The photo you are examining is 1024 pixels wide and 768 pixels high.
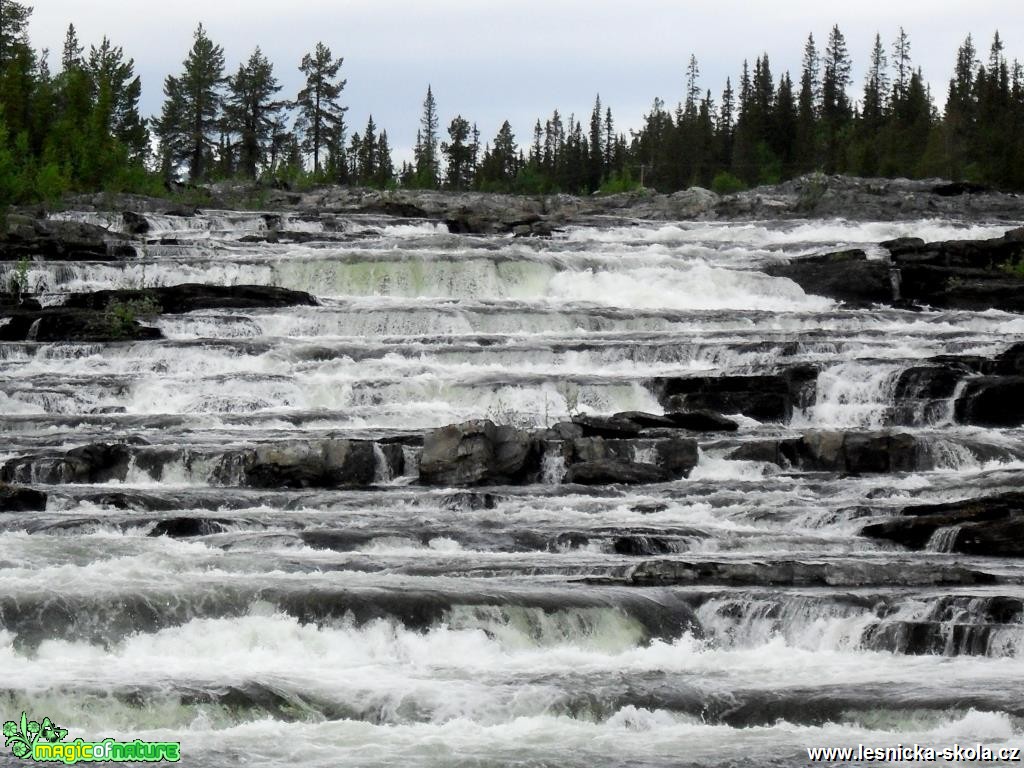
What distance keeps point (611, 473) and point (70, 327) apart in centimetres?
1402

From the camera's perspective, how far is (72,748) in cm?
1114

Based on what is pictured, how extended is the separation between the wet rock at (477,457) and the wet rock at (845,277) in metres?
17.1

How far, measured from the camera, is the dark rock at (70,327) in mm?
30719

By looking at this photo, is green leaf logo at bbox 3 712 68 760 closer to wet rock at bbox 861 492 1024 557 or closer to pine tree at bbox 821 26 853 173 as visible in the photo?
wet rock at bbox 861 492 1024 557

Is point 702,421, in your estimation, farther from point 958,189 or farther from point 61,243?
point 958,189

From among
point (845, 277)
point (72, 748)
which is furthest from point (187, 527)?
point (845, 277)

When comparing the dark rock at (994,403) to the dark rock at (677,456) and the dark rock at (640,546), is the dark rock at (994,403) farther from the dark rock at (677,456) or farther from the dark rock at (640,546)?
the dark rock at (640,546)

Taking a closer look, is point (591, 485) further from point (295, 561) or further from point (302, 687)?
point (302, 687)

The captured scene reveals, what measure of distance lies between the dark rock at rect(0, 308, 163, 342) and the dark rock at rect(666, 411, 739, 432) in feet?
38.8

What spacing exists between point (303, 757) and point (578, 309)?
75.8ft

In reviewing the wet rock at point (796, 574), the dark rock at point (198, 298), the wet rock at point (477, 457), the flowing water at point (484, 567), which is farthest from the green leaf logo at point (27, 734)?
the dark rock at point (198, 298)

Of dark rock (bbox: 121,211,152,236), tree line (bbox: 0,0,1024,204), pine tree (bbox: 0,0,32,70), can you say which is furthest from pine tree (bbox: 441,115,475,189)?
dark rock (bbox: 121,211,152,236)

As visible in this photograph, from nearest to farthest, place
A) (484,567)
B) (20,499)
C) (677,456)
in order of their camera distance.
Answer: (484,567)
(20,499)
(677,456)

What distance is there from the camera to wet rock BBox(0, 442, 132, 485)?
2173cm
